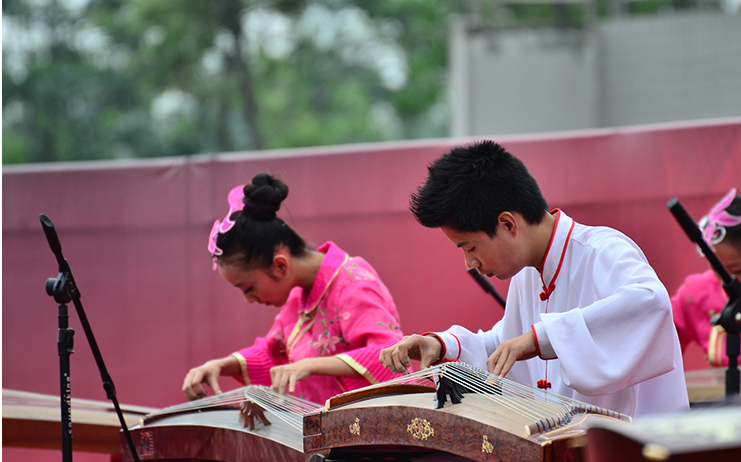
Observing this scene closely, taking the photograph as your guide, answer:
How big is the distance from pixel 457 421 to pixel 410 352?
346 millimetres

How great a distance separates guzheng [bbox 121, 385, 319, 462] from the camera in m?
1.65

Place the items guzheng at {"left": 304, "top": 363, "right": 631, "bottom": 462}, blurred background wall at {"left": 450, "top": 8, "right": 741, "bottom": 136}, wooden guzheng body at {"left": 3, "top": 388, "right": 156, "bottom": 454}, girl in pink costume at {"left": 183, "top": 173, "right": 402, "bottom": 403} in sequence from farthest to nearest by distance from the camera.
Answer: blurred background wall at {"left": 450, "top": 8, "right": 741, "bottom": 136}, wooden guzheng body at {"left": 3, "top": 388, "right": 156, "bottom": 454}, girl in pink costume at {"left": 183, "top": 173, "right": 402, "bottom": 403}, guzheng at {"left": 304, "top": 363, "right": 631, "bottom": 462}

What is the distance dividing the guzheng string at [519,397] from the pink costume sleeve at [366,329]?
49 centimetres

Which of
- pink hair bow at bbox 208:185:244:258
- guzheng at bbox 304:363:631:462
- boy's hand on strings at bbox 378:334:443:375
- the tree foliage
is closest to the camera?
guzheng at bbox 304:363:631:462

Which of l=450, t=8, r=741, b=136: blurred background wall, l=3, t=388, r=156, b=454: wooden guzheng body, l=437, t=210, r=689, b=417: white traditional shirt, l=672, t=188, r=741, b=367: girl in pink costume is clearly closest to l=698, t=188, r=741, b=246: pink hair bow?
l=672, t=188, r=741, b=367: girl in pink costume

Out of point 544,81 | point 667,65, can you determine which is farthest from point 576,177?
point 667,65

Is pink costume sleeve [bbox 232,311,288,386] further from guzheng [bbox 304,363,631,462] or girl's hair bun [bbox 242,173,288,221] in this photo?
guzheng [bbox 304,363,631,462]

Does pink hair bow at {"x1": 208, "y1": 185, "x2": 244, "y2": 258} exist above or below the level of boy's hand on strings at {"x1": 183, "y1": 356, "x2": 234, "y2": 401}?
above

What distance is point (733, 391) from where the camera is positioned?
1.94m

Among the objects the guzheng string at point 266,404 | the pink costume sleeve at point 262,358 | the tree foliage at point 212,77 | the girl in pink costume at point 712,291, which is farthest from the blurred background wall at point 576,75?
the tree foliage at point 212,77

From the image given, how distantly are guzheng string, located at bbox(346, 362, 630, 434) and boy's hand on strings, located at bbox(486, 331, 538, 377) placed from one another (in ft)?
0.08

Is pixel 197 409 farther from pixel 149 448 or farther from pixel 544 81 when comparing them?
pixel 544 81

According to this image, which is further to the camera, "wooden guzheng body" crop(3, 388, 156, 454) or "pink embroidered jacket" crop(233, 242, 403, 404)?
"wooden guzheng body" crop(3, 388, 156, 454)

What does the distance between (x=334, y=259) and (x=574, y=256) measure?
91 cm
